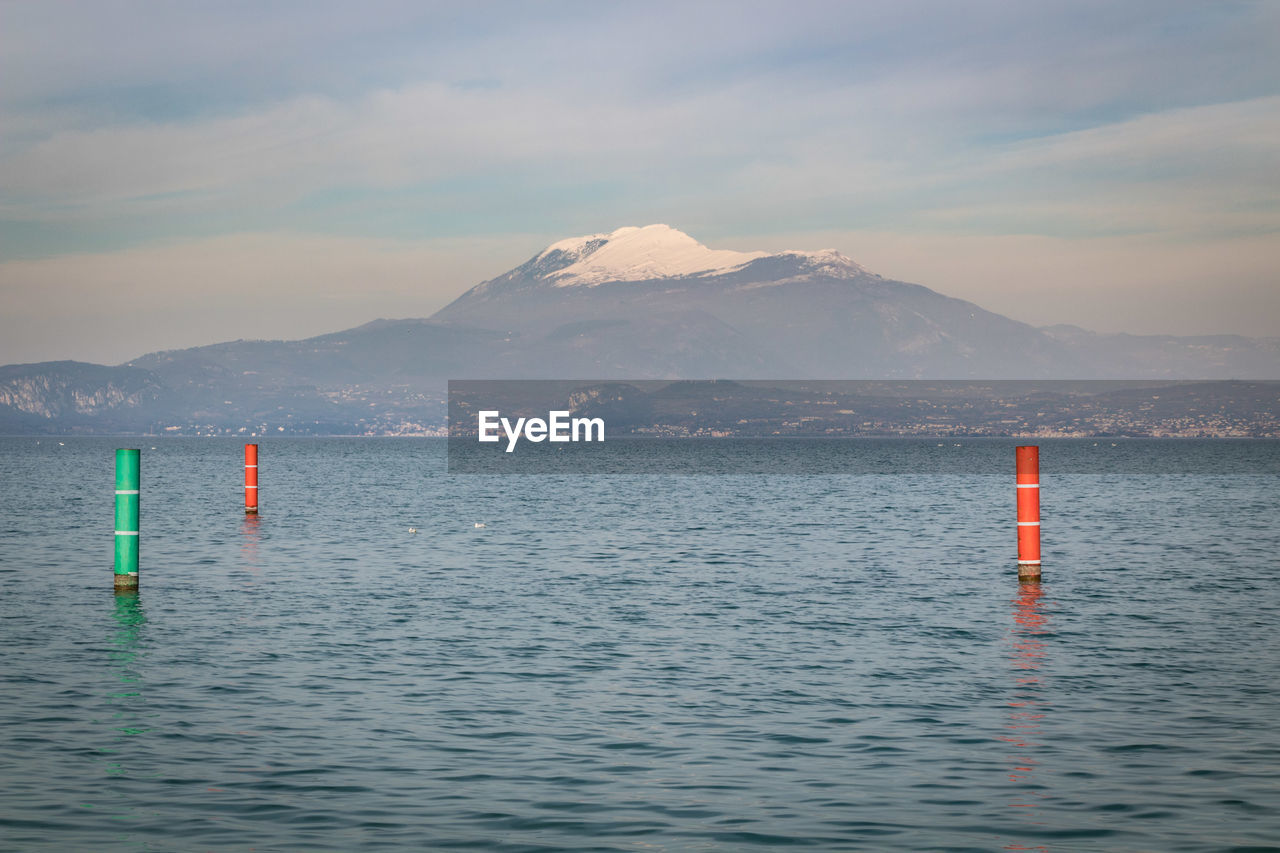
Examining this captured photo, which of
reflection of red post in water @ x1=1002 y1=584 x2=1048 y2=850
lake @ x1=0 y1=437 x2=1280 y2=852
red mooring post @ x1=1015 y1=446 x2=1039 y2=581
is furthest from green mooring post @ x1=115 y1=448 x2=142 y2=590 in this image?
red mooring post @ x1=1015 y1=446 x2=1039 y2=581

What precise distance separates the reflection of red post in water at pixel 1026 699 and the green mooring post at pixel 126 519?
18.8 meters

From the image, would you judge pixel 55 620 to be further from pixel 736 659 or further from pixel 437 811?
pixel 437 811

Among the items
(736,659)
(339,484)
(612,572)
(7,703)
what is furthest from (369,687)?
(339,484)

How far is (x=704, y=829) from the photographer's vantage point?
41.6 ft

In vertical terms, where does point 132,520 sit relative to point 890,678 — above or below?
above

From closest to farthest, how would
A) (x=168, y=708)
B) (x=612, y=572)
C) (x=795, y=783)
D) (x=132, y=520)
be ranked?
(x=795, y=783)
(x=168, y=708)
(x=132, y=520)
(x=612, y=572)

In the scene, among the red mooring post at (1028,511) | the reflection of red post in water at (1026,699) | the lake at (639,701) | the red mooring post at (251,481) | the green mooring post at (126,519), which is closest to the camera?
the lake at (639,701)

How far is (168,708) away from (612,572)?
68.1 ft

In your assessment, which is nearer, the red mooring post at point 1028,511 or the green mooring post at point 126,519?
the green mooring post at point 126,519

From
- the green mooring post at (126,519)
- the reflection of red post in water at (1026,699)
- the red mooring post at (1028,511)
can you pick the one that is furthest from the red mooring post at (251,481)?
the reflection of red post in water at (1026,699)

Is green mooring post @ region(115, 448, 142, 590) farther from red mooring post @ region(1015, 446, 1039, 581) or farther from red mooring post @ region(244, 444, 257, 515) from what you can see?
red mooring post @ region(244, 444, 257, 515)

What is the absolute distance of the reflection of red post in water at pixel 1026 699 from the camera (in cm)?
1437

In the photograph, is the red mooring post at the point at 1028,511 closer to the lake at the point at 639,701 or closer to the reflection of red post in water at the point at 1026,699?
the lake at the point at 639,701

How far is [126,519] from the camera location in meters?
29.5
